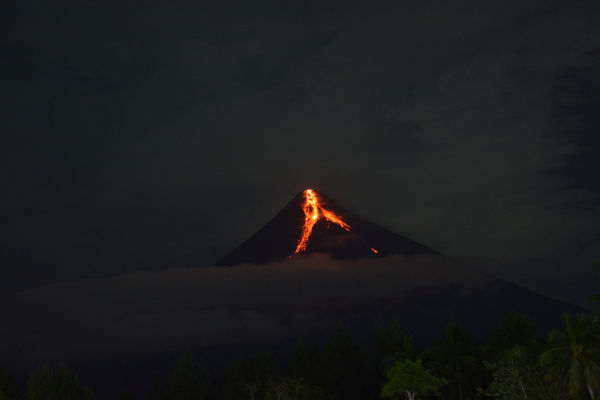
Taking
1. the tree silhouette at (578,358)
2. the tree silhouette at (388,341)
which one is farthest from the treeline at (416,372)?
the tree silhouette at (388,341)

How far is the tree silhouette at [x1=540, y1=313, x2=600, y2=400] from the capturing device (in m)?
39.0

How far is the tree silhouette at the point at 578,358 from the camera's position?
1534 inches

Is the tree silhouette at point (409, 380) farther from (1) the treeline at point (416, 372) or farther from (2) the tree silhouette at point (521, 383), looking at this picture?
(2) the tree silhouette at point (521, 383)

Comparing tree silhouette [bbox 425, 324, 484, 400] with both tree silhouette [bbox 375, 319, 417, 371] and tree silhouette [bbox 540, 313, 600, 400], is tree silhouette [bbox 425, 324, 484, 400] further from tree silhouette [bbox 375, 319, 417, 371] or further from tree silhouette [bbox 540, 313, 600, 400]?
tree silhouette [bbox 540, 313, 600, 400]

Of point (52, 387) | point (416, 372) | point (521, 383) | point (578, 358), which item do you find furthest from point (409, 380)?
point (52, 387)

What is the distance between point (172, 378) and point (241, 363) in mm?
9637

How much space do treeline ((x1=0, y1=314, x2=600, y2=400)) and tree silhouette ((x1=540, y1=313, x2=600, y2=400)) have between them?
0.21 feet

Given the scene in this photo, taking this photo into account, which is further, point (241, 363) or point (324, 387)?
point (241, 363)

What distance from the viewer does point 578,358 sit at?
39.5m

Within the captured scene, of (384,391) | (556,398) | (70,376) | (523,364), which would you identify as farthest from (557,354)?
(70,376)

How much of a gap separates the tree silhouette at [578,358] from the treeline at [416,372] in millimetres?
65

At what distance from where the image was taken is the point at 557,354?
134ft

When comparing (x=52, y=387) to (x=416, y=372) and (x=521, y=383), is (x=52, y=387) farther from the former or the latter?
(x=521, y=383)

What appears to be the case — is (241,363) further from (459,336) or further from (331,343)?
(459,336)
